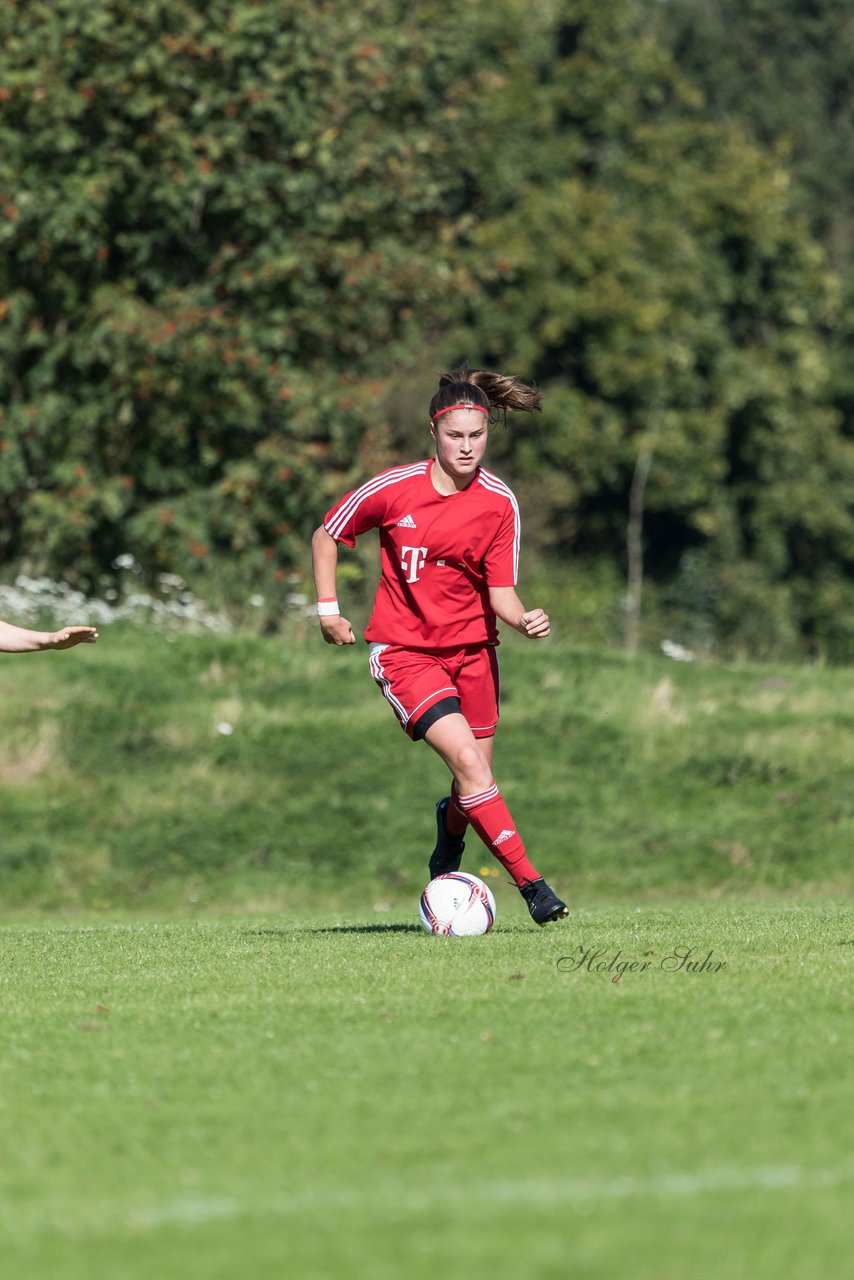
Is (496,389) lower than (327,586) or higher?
higher

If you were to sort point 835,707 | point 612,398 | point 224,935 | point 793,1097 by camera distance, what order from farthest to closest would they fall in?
1. point 612,398
2. point 835,707
3. point 224,935
4. point 793,1097

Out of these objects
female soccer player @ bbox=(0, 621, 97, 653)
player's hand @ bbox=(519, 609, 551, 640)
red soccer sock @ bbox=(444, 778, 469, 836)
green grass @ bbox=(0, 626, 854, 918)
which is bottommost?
green grass @ bbox=(0, 626, 854, 918)

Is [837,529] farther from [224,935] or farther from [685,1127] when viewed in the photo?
[685,1127]

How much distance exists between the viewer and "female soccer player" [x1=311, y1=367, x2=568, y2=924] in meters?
8.21

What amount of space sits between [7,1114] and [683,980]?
262 cm

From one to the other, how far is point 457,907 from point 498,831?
0.42 meters

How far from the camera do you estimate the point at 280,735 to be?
16.2 metres

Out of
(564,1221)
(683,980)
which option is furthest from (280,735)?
(564,1221)

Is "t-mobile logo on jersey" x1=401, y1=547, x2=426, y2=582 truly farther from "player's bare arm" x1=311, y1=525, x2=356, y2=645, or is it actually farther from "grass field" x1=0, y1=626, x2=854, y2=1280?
"grass field" x1=0, y1=626, x2=854, y2=1280

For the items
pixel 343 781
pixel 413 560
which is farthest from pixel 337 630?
pixel 343 781

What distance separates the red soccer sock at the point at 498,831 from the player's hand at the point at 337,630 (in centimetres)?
88

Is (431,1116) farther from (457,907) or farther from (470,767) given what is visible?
(457,907)

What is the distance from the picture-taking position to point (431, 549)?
8383mm
